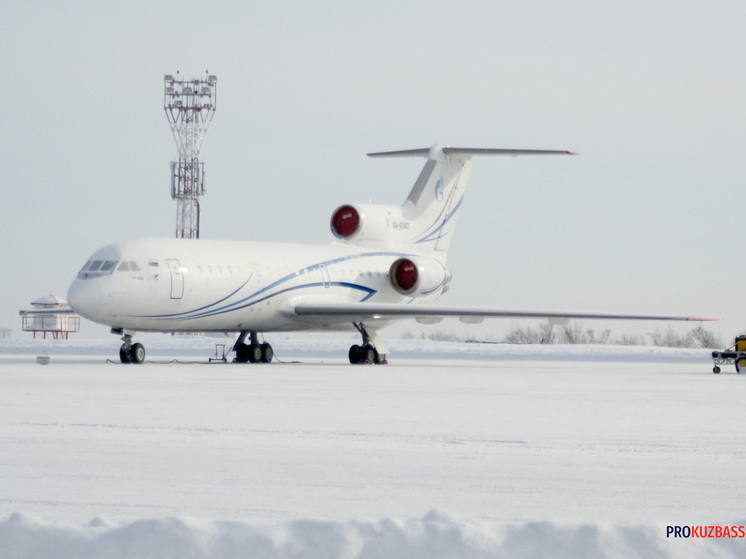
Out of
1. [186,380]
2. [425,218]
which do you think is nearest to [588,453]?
[186,380]

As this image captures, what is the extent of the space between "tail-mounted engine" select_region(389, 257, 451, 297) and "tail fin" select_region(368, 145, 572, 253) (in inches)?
63.4

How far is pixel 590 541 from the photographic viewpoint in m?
5.04

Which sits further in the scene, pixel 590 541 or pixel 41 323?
pixel 41 323

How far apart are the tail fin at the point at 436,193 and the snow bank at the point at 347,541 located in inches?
1210

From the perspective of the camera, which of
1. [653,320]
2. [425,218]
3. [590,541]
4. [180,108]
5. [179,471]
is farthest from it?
[180,108]

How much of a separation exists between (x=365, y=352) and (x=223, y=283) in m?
5.22

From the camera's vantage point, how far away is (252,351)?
32.0m

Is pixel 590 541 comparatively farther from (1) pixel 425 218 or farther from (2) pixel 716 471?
(1) pixel 425 218

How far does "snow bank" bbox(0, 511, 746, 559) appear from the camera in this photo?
197 inches

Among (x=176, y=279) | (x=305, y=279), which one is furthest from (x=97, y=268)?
(x=305, y=279)

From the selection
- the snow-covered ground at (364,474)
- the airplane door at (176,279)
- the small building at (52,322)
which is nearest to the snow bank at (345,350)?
the small building at (52,322)

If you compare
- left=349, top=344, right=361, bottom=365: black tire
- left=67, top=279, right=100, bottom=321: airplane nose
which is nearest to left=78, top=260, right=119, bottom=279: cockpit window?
left=67, top=279, right=100, bottom=321: airplane nose

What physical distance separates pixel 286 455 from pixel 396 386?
31.5 ft

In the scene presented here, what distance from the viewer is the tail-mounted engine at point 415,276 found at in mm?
33938
